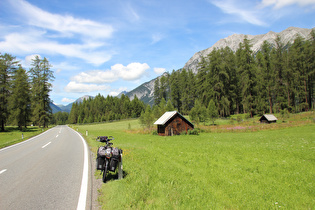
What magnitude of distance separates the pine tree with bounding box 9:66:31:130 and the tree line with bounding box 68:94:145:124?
5478 cm

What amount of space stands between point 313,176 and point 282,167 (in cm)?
133

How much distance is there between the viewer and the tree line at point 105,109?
317ft

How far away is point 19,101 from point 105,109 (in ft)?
235

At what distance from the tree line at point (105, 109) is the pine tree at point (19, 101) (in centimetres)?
5478

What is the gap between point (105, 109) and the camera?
110m

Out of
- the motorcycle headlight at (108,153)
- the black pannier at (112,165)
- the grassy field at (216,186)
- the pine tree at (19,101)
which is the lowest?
the grassy field at (216,186)

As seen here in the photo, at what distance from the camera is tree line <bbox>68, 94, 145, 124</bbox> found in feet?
317

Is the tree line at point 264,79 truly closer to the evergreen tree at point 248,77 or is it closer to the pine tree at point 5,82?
the evergreen tree at point 248,77

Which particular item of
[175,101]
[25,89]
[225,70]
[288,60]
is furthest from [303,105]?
[25,89]

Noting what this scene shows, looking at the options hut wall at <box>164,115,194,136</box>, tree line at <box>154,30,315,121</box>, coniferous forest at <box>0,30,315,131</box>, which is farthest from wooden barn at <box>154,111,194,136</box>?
tree line at <box>154,30,315,121</box>

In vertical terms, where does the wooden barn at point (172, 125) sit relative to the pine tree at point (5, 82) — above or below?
below

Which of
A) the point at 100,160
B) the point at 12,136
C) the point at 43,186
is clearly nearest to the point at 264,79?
the point at 100,160

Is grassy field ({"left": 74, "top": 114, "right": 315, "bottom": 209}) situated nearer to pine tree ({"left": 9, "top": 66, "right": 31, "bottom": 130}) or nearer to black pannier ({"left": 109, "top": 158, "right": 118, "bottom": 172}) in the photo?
black pannier ({"left": 109, "top": 158, "right": 118, "bottom": 172})

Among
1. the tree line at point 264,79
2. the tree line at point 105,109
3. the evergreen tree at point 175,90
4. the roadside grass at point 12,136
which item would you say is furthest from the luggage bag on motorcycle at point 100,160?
the tree line at point 105,109
